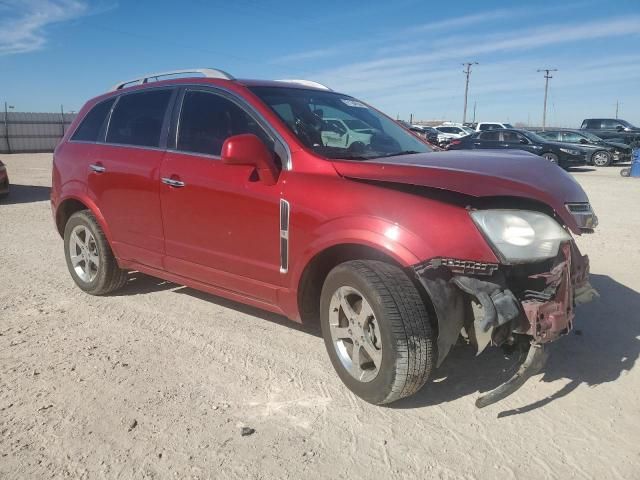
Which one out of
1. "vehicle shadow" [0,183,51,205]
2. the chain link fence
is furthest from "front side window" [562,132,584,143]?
the chain link fence

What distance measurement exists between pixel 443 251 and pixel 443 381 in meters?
1.08

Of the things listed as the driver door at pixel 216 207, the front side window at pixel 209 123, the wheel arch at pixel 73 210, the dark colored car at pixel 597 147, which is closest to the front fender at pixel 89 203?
the wheel arch at pixel 73 210

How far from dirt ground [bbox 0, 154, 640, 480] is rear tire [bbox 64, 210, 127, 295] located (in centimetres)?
24

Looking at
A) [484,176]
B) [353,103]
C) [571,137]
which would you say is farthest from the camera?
[571,137]

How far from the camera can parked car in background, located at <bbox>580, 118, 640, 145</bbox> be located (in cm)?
2698

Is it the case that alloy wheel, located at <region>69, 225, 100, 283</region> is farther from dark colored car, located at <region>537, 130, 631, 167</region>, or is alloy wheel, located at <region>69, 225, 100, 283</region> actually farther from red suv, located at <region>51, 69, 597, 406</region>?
dark colored car, located at <region>537, 130, 631, 167</region>

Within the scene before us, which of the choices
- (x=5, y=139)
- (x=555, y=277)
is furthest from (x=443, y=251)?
(x=5, y=139)

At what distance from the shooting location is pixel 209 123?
12.9 ft

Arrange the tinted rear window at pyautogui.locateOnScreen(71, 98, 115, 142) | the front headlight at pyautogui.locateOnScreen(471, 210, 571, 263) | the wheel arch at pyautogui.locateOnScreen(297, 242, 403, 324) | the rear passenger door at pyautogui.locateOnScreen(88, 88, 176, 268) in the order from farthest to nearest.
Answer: the tinted rear window at pyautogui.locateOnScreen(71, 98, 115, 142)
the rear passenger door at pyautogui.locateOnScreen(88, 88, 176, 268)
the wheel arch at pyautogui.locateOnScreen(297, 242, 403, 324)
the front headlight at pyautogui.locateOnScreen(471, 210, 571, 263)

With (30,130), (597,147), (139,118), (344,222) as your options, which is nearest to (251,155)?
(344,222)

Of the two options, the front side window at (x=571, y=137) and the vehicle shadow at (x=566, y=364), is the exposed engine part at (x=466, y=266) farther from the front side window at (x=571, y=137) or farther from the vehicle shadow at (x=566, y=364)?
the front side window at (x=571, y=137)

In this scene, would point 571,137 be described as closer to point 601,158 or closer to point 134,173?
point 601,158

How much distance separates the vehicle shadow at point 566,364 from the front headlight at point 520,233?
0.60 metres

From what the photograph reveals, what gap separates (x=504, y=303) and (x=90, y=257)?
382 cm
